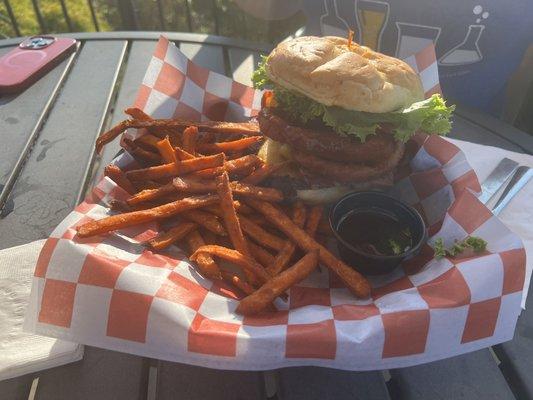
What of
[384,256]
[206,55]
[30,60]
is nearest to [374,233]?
[384,256]

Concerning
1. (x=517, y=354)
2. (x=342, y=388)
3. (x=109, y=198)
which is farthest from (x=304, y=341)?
(x=109, y=198)

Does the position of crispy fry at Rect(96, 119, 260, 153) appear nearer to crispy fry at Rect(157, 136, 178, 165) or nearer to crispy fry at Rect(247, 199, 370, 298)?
crispy fry at Rect(157, 136, 178, 165)

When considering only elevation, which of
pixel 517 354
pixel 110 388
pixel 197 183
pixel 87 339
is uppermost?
pixel 197 183

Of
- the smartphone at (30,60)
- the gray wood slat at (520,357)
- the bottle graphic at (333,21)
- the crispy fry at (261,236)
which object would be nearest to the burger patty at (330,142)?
the crispy fry at (261,236)

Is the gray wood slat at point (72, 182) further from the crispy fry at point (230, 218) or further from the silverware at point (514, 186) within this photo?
the silverware at point (514, 186)

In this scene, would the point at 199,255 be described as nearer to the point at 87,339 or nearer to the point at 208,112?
the point at 87,339

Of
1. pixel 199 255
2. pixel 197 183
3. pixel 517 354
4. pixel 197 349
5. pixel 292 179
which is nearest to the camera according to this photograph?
pixel 197 349
